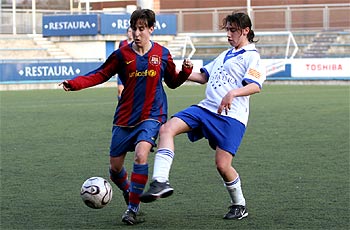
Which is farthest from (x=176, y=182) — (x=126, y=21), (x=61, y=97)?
(x=126, y=21)

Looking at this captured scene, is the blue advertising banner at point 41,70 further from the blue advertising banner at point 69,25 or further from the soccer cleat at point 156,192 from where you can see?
the soccer cleat at point 156,192

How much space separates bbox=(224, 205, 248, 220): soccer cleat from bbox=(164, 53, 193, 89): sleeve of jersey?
3.62ft

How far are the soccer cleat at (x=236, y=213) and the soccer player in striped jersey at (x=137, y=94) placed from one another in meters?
0.73

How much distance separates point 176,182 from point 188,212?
1655mm

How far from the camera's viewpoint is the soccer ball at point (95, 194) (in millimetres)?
6816

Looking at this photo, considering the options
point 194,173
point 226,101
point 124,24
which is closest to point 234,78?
point 226,101

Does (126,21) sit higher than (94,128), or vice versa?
(126,21)

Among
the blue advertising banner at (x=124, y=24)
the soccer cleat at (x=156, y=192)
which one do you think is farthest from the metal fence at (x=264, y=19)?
the soccer cleat at (x=156, y=192)

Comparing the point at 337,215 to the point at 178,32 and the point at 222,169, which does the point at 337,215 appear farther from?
the point at 178,32

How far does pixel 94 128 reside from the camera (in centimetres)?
1509

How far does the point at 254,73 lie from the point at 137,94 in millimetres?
925

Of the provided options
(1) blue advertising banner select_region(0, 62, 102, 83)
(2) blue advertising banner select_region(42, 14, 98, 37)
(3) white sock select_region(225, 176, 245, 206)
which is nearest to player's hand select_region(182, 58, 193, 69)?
(3) white sock select_region(225, 176, 245, 206)

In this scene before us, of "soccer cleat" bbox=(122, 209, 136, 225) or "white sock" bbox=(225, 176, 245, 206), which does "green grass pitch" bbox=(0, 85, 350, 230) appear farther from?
"white sock" bbox=(225, 176, 245, 206)

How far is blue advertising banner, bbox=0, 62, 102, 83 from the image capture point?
93.9ft
